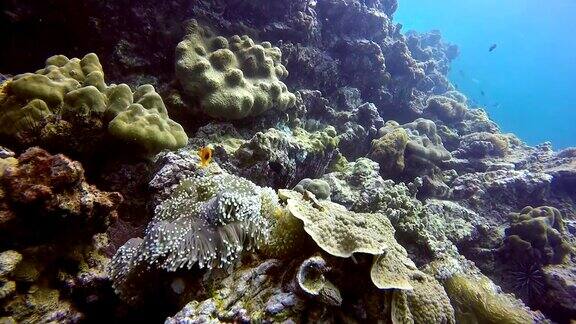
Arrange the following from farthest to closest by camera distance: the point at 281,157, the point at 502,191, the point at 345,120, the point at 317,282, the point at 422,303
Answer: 1. the point at 345,120
2. the point at 502,191
3. the point at 281,157
4. the point at 422,303
5. the point at 317,282

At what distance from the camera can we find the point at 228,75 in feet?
16.8

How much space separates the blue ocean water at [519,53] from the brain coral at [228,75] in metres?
76.9

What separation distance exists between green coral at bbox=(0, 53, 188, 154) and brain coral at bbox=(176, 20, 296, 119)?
1065 millimetres

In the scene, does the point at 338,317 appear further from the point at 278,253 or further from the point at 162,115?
the point at 162,115

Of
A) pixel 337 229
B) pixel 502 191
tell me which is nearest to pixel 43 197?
pixel 337 229

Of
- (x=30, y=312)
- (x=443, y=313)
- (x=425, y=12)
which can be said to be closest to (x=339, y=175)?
(x=443, y=313)

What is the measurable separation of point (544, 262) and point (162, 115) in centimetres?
731

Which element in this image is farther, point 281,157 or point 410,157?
point 410,157

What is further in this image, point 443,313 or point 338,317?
point 443,313

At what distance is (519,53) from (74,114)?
134 meters

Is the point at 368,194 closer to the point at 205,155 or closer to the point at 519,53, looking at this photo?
the point at 205,155

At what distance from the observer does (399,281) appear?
7.28ft

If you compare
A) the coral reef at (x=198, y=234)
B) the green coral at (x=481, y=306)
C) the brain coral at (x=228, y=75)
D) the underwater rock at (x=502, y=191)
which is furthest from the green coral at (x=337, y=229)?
the underwater rock at (x=502, y=191)

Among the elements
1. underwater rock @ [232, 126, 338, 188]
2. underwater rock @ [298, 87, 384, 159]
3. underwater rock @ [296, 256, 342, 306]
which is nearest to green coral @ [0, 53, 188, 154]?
underwater rock @ [232, 126, 338, 188]
